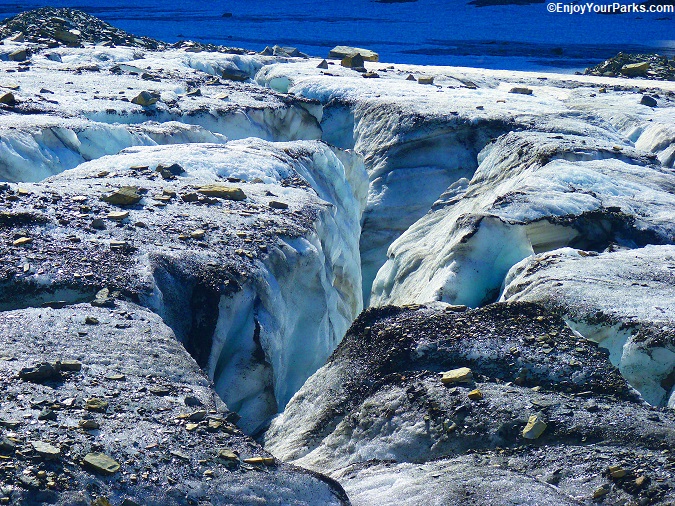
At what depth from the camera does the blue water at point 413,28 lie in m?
30.8

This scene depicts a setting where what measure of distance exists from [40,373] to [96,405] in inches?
18.6

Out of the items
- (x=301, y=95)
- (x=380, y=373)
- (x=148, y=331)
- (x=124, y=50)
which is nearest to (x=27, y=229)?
(x=148, y=331)

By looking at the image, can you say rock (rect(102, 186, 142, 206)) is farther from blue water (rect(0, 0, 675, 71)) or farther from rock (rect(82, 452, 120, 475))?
blue water (rect(0, 0, 675, 71))

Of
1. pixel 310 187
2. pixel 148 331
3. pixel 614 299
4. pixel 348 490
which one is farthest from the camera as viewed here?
pixel 310 187

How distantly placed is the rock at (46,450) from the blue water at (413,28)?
23807 mm

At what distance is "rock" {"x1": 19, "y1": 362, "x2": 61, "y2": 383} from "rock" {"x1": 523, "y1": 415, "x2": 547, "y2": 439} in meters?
2.96

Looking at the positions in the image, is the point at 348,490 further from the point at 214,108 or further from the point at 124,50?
the point at 124,50

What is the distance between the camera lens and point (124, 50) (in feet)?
60.1

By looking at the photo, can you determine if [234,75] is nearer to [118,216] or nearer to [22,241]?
[118,216]

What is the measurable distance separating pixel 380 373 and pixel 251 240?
2.21m

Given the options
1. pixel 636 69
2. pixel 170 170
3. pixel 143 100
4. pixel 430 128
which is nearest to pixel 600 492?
pixel 170 170

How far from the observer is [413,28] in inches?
1489

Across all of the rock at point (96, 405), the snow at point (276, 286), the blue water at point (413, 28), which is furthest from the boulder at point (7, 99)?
the blue water at point (413, 28)

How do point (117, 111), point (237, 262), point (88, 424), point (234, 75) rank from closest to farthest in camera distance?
point (88, 424), point (237, 262), point (117, 111), point (234, 75)
